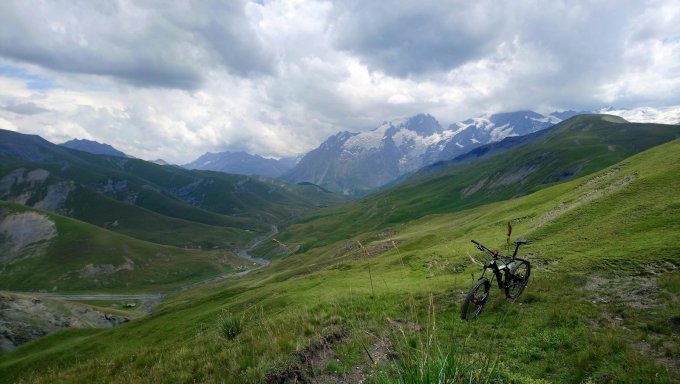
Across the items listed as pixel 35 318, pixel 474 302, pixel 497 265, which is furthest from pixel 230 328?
pixel 35 318

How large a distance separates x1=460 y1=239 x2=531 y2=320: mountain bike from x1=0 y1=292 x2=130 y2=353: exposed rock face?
104m

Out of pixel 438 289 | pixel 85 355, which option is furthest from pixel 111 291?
pixel 438 289

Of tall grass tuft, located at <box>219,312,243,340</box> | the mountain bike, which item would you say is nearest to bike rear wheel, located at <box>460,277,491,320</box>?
the mountain bike

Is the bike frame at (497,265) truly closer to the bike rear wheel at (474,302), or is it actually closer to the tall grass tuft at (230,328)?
the bike rear wheel at (474,302)

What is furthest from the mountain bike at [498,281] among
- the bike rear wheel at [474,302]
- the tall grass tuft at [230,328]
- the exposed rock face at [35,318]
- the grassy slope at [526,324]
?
the exposed rock face at [35,318]

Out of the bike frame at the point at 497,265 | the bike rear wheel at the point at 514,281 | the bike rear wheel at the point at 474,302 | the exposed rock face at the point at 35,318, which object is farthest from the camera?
the exposed rock face at the point at 35,318

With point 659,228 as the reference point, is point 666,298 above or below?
below

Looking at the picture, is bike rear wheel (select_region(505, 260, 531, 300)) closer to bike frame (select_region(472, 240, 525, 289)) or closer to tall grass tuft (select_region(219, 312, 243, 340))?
bike frame (select_region(472, 240, 525, 289))

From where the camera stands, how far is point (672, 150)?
46531 millimetres

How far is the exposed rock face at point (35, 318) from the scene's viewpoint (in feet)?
284

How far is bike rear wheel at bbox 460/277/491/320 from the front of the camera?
643 inches

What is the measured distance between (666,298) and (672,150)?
4139 cm

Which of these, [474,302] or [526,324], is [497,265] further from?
[526,324]

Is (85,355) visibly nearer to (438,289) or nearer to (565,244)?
(438,289)
